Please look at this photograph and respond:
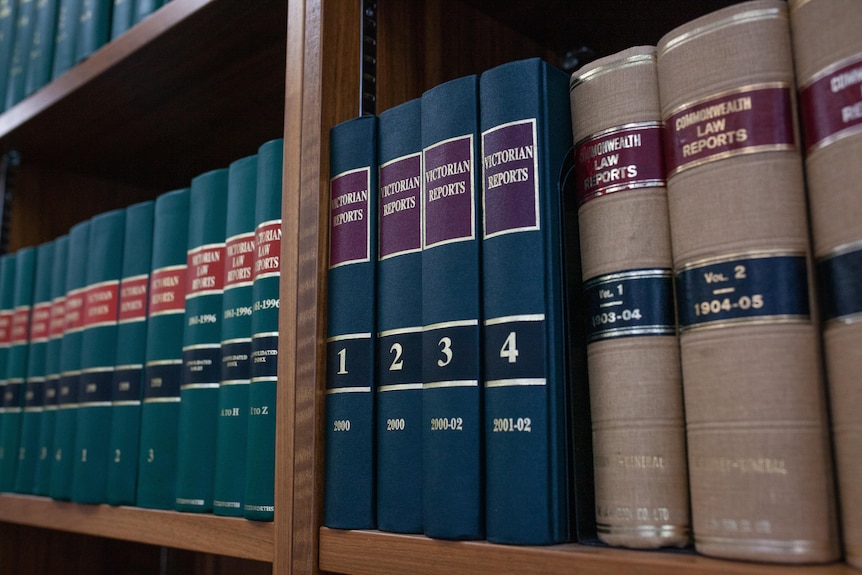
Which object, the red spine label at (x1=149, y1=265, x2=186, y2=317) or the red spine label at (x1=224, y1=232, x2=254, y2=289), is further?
the red spine label at (x1=149, y1=265, x2=186, y2=317)

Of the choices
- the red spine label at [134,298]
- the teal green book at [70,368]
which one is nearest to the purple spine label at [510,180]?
the red spine label at [134,298]

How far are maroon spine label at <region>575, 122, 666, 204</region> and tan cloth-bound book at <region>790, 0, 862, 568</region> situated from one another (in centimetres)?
9

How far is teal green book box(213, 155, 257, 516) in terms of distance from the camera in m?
0.72

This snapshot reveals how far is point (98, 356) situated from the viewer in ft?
3.06

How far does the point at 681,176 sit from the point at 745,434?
163 millimetres

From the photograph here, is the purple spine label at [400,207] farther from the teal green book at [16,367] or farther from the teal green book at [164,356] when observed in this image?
the teal green book at [16,367]

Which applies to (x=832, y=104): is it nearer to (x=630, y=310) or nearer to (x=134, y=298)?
(x=630, y=310)

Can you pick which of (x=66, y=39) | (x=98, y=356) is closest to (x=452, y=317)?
(x=98, y=356)

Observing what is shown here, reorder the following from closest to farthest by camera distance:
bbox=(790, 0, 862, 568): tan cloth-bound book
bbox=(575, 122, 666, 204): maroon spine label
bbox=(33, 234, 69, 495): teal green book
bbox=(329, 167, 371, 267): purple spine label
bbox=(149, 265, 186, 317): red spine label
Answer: bbox=(790, 0, 862, 568): tan cloth-bound book, bbox=(575, 122, 666, 204): maroon spine label, bbox=(329, 167, 371, 267): purple spine label, bbox=(149, 265, 186, 317): red spine label, bbox=(33, 234, 69, 495): teal green book

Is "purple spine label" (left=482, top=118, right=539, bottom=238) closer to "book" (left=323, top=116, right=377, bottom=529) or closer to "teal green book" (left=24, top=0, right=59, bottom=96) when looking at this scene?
"book" (left=323, top=116, right=377, bottom=529)

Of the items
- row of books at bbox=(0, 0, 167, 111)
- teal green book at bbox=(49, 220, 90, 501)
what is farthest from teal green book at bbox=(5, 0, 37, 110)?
teal green book at bbox=(49, 220, 90, 501)

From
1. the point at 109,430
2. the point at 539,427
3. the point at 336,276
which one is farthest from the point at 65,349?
the point at 539,427

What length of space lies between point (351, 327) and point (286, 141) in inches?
7.5

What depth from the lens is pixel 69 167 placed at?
131 cm
